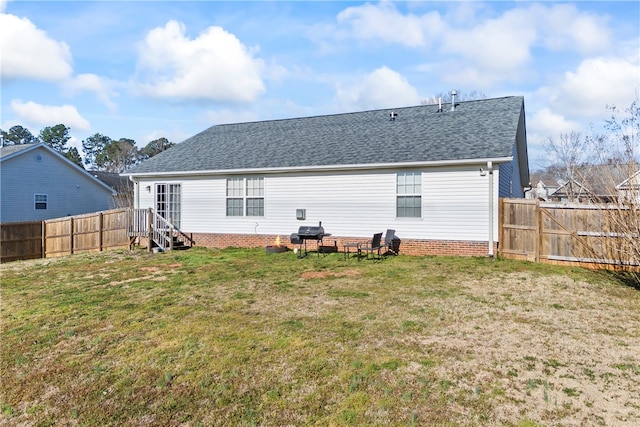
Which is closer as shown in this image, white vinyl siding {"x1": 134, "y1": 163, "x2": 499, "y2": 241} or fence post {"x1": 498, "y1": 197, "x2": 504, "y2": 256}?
fence post {"x1": 498, "y1": 197, "x2": 504, "y2": 256}

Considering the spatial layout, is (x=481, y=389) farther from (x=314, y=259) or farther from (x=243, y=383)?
(x=314, y=259)

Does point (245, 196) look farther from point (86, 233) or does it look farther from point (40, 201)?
point (40, 201)

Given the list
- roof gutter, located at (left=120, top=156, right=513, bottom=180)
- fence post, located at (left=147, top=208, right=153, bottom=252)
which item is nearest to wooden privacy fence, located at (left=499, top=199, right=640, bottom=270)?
roof gutter, located at (left=120, top=156, right=513, bottom=180)

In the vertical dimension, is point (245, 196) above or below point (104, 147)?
below

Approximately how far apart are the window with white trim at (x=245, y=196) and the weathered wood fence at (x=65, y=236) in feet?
15.2

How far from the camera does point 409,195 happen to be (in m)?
12.5

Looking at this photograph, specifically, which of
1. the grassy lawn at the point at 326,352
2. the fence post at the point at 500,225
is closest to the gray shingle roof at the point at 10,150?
the grassy lawn at the point at 326,352

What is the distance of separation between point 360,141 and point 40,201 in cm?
2197

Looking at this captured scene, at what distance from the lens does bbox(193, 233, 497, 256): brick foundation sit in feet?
38.5

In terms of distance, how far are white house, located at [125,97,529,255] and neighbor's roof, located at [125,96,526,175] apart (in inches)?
1.8

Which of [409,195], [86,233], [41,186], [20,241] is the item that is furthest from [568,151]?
[41,186]

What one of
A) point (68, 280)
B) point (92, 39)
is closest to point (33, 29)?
point (92, 39)

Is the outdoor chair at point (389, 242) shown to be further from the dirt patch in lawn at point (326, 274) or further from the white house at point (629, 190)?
the white house at point (629, 190)

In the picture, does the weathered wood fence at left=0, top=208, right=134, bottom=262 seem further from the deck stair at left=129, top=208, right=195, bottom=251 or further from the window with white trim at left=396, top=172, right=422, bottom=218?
the window with white trim at left=396, top=172, right=422, bottom=218
